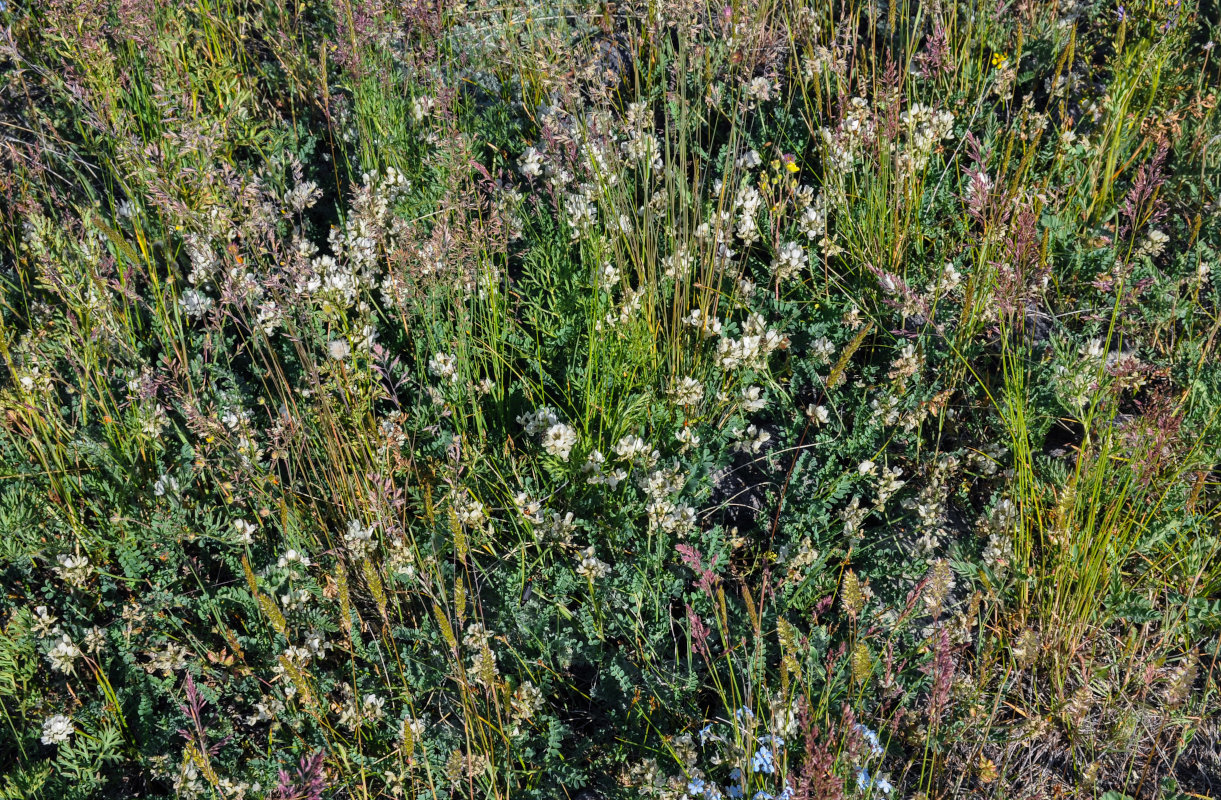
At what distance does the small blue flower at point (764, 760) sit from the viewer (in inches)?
84.0

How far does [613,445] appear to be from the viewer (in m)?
2.91

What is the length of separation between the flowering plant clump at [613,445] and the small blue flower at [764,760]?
3cm

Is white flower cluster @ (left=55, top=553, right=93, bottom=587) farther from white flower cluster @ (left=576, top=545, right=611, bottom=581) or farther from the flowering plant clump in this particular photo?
white flower cluster @ (left=576, top=545, right=611, bottom=581)

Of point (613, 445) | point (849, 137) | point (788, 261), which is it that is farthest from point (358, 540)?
point (849, 137)

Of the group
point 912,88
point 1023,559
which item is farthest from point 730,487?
point 912,88

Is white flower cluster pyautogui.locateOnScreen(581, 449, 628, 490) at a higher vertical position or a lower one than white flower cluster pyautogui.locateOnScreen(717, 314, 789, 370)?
lower

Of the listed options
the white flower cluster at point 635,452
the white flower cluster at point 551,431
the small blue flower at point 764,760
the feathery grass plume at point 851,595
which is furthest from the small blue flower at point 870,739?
the white flower cluster at point 551,431

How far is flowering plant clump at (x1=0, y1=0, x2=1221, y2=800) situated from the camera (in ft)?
7.97

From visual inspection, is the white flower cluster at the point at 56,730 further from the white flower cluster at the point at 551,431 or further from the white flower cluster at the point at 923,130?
the white flower cluster at the point at 923,130

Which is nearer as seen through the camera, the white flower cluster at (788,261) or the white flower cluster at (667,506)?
the white flower cluster at (667,506)

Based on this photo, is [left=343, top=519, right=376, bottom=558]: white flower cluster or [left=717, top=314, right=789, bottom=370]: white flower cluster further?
[left=717, top=314, right=789, bottom=370]: white flower cluster

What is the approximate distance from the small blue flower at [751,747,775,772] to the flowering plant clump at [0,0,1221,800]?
3 cm

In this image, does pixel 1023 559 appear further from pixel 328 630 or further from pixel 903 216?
pixel 328 630

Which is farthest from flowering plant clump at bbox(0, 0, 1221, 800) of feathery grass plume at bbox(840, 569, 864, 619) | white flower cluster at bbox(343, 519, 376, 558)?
feathery grass plume at bbox(840, 569, 864, 619)
